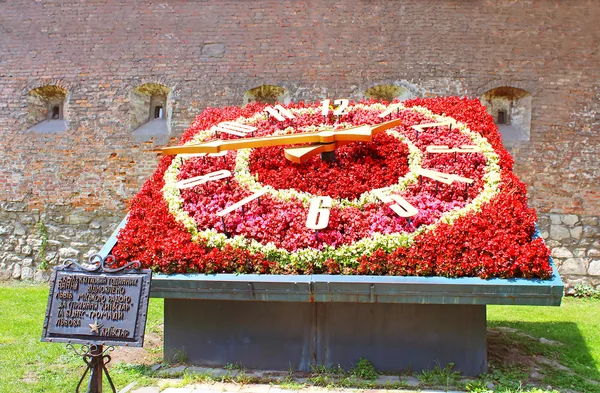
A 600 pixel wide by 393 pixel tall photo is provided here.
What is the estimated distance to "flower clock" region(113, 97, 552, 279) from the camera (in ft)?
13.7

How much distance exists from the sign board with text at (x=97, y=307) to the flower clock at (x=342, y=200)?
0.72m

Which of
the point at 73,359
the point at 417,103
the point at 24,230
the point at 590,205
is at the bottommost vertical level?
the point at 73,359

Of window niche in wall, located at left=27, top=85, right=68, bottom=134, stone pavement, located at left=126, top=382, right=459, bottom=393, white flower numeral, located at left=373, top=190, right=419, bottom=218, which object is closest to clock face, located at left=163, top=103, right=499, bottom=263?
white flower numeral, located at left=373, top=190, right=419, bottom=218

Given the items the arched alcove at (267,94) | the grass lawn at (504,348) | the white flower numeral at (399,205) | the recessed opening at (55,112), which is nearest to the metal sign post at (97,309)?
the grass lawn at (504,348)

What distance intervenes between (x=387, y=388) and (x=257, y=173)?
96.1 inches

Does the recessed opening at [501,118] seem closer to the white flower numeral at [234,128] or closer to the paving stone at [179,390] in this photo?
the white flower numeral at [234,128]

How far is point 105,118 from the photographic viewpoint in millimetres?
9406

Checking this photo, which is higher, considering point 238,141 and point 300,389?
point 238,141

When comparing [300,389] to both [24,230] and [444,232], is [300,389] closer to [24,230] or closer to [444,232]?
[444,232]

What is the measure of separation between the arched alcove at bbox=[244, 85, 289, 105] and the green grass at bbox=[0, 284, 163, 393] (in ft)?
13.7

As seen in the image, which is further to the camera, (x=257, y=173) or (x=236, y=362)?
(x=257, y=173)

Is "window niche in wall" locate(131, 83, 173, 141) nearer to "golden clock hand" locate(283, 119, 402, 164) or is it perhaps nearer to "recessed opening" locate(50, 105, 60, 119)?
"recessed opening" locate(50, 105, 60, 119)

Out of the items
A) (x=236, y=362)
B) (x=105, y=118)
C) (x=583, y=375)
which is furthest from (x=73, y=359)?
(x=105, y=118)

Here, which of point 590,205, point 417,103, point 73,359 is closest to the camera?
point 73,359
